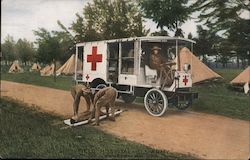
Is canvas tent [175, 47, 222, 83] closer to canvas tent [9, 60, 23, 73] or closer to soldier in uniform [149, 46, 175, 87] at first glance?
soldier in uniform [149, 46, 175, 87]

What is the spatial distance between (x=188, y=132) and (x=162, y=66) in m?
0.60

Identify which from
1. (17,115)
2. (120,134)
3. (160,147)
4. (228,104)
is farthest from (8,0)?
(228,104)

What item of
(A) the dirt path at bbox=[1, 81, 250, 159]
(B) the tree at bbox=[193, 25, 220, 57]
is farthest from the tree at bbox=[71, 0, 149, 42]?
(A) the dirt path at bbox=[1, 81, 250, 159]

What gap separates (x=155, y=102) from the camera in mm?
3670

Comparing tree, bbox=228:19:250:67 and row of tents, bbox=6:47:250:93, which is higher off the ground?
tree, bbox=228:19:250:67

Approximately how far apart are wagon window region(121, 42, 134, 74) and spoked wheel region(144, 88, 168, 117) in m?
0.24

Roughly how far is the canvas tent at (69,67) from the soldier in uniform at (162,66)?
634 mm

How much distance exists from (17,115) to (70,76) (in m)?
0.80

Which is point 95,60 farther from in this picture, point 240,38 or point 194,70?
point 240,38

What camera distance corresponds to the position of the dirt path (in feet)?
12.1

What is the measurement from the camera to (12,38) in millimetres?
4199

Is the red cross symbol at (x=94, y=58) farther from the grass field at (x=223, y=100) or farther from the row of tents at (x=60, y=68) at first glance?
the grass field at (x=223, y=100)

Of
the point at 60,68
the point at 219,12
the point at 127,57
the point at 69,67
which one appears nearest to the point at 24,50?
the point at 60,68

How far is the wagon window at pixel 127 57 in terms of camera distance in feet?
11.9
